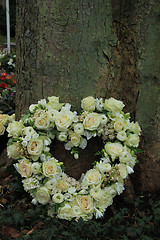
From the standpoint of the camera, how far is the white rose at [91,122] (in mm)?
2168

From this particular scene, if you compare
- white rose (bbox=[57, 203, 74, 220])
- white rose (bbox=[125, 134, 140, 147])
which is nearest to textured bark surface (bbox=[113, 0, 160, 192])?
white rose (bbox=[125, 134, 140, 147])

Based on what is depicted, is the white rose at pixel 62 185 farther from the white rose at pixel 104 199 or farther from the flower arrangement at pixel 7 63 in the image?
the flower arrangement at pixel 7 63

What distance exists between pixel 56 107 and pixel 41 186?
2.10 feet

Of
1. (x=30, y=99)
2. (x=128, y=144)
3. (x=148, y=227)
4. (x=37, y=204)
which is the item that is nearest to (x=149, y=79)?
(x=128, y=144)

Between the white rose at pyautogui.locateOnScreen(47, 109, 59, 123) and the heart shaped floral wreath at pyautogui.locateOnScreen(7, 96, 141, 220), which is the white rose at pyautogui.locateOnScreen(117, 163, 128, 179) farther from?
the white rose at pyautogui.locateOnScreen(47, 109, 59, 123)

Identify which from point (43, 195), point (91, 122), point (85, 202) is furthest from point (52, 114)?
point (85, 202)

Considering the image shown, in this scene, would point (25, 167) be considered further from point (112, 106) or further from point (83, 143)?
point (112, 106)

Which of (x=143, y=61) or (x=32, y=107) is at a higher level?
(x=143, y=61)

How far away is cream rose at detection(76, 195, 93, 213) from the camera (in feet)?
7.12

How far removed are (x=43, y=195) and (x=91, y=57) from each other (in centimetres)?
119

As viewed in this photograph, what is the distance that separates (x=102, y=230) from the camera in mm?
2055

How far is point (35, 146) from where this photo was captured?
84.0 inches

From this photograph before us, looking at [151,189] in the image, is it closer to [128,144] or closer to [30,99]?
[128,144]

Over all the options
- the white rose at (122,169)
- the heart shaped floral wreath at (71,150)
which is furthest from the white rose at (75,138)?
the white rose at (122,169)
